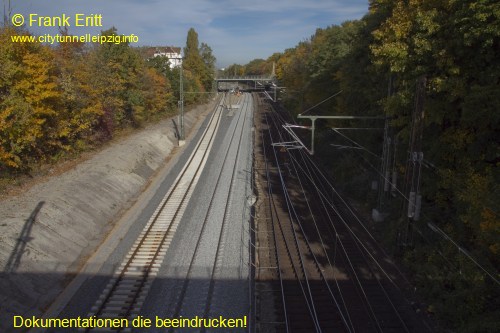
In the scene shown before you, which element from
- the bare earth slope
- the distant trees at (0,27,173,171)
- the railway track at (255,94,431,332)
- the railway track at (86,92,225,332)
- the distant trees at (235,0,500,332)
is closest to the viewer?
the distant trees at (235,0,500,332)

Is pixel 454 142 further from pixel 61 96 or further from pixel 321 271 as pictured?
pixel 61 96

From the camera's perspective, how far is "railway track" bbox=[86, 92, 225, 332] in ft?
38.5

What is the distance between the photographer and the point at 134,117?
37688 millimetres

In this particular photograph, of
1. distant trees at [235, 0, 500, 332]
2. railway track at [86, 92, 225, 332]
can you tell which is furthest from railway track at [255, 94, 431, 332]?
railway track at [86, 92, 225, 332]

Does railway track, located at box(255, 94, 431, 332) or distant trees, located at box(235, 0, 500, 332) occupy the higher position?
distant trees, located at box(235, 0, 500, 332)

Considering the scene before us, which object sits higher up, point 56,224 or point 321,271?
point 56,224

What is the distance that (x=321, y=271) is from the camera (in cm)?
1397

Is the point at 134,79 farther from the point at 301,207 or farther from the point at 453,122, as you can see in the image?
the point at 453,122

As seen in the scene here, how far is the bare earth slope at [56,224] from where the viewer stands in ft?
39.7

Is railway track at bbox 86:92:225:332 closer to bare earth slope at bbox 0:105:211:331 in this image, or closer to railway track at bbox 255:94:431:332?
bare earth slope at bbox 0:105:211:331

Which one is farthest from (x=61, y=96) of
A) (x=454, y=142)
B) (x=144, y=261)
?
(x=454, y=142)

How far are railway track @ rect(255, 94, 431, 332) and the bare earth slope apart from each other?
6.66 metres

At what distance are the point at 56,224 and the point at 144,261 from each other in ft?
13.3

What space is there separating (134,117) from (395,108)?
27.3m
